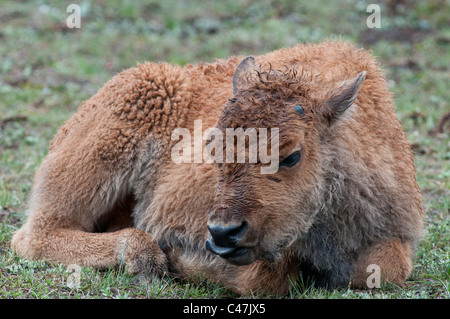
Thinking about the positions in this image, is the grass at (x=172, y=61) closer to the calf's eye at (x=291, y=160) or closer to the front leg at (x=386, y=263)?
the front leg at (x=386, y=263)

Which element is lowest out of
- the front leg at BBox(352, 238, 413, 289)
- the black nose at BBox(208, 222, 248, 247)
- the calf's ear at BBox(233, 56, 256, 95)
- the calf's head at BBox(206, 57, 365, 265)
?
the front leg at BBox(352, 238, 413, 289)

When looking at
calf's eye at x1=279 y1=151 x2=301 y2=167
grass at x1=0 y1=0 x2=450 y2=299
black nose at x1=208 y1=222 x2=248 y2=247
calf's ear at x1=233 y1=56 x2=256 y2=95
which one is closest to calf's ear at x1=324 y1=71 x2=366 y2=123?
calf's eye at x1=279 y1=151 x2=301 y2=167

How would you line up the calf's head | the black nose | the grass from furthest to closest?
the grass → the calf's head → the black nose

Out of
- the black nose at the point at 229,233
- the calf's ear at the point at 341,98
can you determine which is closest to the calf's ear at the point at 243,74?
the calf's ear at the point at 341,98

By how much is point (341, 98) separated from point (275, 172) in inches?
34.8

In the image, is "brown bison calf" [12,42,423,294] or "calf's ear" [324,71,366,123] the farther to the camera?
"calf's ear" [324,71,366,123]

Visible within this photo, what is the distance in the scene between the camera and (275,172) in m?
5.30

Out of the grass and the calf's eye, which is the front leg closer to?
the grass

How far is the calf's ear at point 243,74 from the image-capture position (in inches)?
227

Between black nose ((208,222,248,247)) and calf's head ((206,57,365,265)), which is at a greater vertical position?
calf's head ((206,57,365,265))

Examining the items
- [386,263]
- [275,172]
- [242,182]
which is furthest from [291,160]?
[386,263]

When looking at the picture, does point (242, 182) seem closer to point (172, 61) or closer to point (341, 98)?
point (341, 98)

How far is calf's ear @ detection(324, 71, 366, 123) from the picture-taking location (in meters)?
5.56
